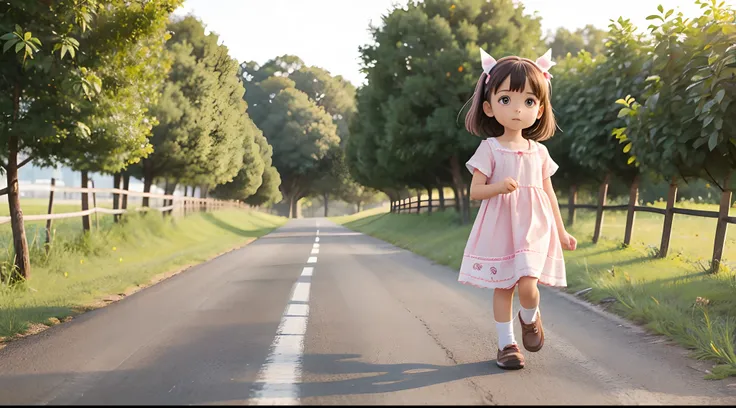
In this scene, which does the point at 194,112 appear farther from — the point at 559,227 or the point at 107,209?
the point at 559,227

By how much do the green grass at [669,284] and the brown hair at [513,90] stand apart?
2002mm

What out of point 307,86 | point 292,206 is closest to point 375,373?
point 292,206

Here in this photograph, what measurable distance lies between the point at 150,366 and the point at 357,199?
3020 inches

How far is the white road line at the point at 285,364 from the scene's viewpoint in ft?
12.2

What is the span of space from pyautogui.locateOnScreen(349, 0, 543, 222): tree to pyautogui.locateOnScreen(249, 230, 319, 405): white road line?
584 inches

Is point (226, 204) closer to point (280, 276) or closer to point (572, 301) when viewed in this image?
point (280, 276)

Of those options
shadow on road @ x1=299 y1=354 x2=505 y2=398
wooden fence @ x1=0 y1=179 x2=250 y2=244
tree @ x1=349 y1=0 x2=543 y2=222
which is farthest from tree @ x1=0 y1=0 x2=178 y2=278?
tree @ x1=349 y1=0 x2=543 y2=222

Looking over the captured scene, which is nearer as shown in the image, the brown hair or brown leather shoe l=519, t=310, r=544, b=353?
the brown hair

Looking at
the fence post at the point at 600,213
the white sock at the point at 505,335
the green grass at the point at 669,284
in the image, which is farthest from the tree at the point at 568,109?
the white sock at the point at 505,335

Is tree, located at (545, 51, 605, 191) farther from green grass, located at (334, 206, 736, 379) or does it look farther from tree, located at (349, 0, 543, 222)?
tree, located at (349, 0, 543, 222)

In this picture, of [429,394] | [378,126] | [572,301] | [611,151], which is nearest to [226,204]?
[378,126]

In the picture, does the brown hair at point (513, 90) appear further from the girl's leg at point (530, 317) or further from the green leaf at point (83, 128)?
the green leaf at point (83, 128)

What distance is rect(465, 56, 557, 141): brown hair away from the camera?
4.41 meters

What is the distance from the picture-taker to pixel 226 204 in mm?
50562
